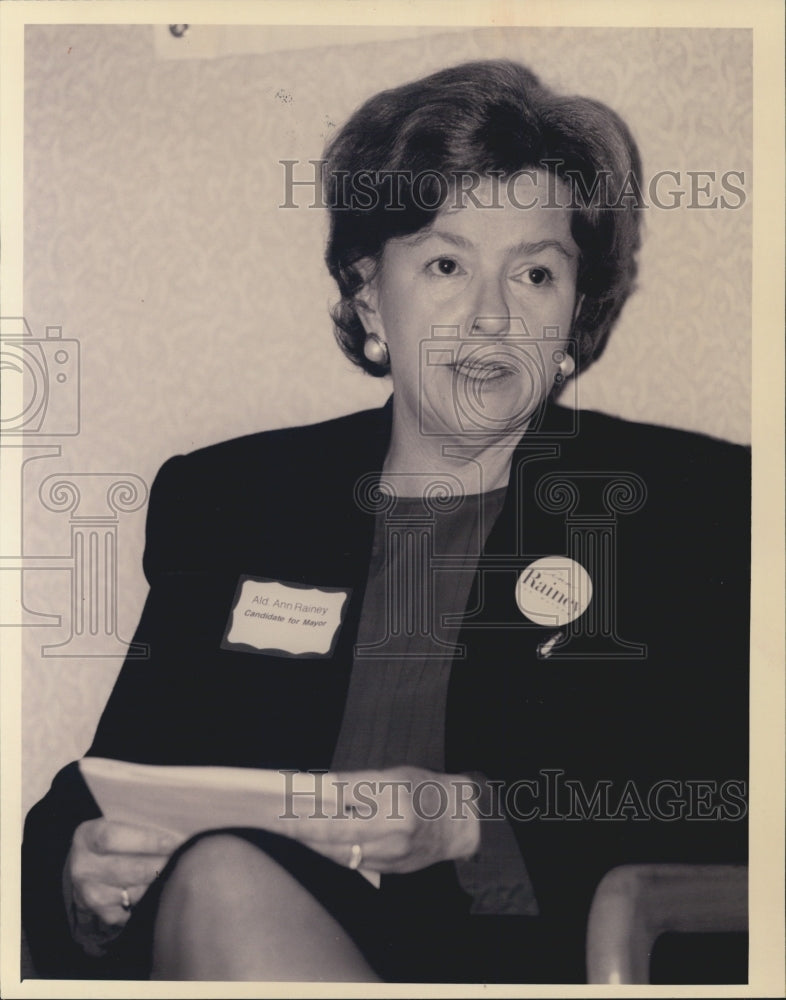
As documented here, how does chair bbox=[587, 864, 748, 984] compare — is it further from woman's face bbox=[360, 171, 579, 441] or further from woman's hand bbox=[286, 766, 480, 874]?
woman's face bbox=[360, 171, 579, 441]

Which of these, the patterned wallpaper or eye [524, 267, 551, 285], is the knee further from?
eye [524, 267, 551, 285]

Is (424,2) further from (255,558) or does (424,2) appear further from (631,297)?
(255,558)

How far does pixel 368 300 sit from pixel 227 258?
9.2 inches

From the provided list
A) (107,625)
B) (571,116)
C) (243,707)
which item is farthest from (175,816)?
(571,116)

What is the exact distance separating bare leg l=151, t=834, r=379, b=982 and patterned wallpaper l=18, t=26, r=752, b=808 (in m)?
0.28

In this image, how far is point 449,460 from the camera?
1.50 m

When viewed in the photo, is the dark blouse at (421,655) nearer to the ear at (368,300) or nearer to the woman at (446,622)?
the woman at (446,622)

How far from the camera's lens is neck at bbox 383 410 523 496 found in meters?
1.50

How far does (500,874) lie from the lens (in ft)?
4.79

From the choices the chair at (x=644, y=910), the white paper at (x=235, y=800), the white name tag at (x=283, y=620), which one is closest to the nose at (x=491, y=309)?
the white name tag at (x=283, y=620)

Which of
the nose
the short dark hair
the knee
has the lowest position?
the knee
